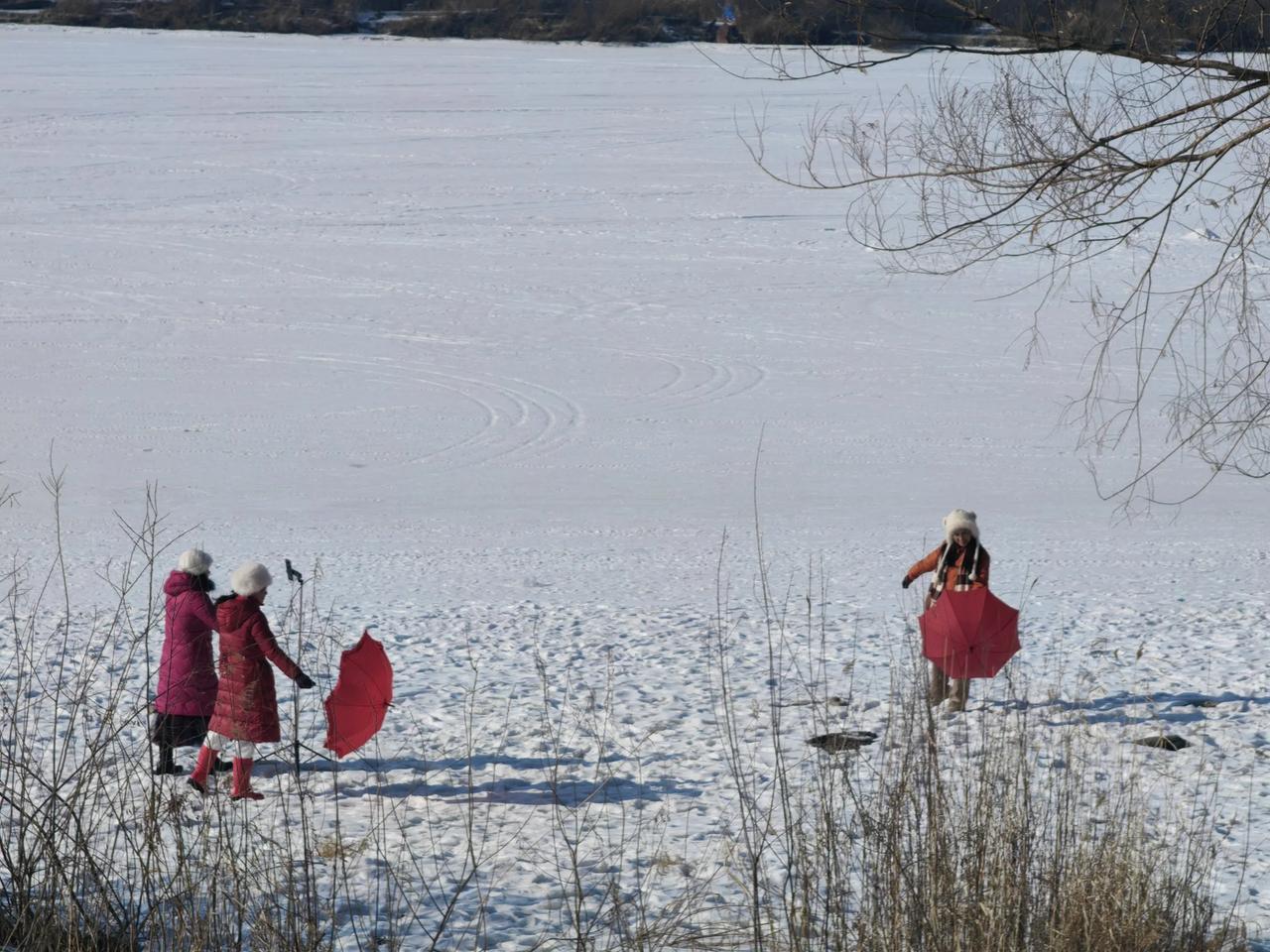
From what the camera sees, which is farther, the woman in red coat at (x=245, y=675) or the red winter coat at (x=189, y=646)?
the red winter coat at (x=189, y=646)

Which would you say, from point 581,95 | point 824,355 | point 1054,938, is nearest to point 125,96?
point 581,95

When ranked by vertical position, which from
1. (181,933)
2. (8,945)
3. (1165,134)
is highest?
(1165,134)

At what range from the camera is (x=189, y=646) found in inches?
259

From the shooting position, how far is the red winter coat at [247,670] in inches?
241

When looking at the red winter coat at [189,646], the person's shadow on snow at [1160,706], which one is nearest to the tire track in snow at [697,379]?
the person's shadow on snow at [1160,706]

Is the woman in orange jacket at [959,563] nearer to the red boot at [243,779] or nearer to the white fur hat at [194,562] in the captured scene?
the red boot at [243,779]

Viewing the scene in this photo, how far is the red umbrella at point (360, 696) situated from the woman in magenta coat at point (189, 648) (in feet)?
2.01

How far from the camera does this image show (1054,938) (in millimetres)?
3674

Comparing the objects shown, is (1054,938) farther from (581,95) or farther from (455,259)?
(581,95)

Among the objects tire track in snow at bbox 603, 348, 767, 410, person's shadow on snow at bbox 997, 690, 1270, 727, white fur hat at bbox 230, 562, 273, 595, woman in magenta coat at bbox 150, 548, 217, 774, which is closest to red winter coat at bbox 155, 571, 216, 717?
woman in magenta coat at bbox 150, 548, 217, 774

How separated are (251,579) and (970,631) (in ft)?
10.8

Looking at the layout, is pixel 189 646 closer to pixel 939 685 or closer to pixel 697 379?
pixel 939 685

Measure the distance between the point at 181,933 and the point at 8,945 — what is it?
2.42 feet

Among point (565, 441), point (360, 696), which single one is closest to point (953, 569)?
point (360, 696)
